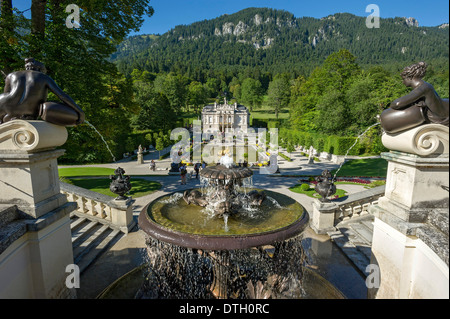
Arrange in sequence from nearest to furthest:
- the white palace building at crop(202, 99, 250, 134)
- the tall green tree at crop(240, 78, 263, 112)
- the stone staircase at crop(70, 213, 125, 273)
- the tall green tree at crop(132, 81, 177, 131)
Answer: the stone staircase at crop(70, 213, 125, 273)
the tall green tree at crop(132, 81, 177, 131)
the white palace building at crop(202, 99, 250, 134)
the tall green tree at crop(240, 78, 263, 112)

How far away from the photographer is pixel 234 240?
13.9 feet

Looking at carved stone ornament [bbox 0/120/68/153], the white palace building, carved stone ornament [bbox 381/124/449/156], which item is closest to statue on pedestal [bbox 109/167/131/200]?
carved stone ornament [bbox 0/120/68/153]

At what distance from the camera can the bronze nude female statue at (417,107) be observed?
3521mm

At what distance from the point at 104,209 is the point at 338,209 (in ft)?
30.7

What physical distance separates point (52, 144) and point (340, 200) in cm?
974

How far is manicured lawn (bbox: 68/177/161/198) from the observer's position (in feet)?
48.9

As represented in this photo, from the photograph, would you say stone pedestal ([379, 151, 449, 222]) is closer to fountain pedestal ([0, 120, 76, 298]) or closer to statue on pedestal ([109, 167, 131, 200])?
fountain pedestal ([0, 120, 76, 298])

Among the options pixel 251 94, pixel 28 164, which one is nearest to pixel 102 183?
pixel 28 164

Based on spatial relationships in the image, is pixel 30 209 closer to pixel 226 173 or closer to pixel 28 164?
pixel 28 164

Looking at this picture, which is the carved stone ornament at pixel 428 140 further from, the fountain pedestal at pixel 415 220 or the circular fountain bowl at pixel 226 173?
the circular fountain bowl at pixel 226 173

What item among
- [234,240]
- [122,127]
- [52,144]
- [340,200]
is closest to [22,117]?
[52,144]

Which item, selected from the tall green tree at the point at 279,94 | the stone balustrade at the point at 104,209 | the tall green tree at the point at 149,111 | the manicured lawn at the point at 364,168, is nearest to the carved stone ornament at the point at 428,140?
the stone balustrade at the point at 104,209

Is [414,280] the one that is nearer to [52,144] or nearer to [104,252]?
[52,144]

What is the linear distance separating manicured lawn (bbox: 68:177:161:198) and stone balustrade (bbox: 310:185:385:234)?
1021 centimetres
